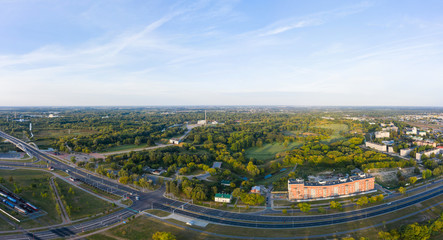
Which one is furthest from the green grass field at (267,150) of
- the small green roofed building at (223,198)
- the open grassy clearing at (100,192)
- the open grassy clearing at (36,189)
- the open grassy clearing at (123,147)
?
the open grassy clearing at (36,189)

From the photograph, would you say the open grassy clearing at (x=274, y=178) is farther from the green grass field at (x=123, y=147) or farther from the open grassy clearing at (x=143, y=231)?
the green grass field at (x=123, y=147)

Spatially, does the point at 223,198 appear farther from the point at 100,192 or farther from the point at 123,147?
the point at 123,147

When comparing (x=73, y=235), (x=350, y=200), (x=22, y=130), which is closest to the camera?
(x=73, y=235)

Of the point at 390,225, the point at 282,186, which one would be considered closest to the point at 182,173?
the point at 282,186

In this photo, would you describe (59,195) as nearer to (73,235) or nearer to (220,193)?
(73,235)

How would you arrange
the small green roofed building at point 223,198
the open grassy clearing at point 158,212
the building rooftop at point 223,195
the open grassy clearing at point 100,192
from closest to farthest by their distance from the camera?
the open grassy clearing at point 158,212 < the small green roofed building at point 223,198 < the building rooftop at point 223,195 < the open grassy clearing at point 100,192

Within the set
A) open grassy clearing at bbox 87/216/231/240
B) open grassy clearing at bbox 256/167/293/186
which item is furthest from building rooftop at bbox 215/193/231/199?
open grassy clearing at bbox 256/167/293/186
